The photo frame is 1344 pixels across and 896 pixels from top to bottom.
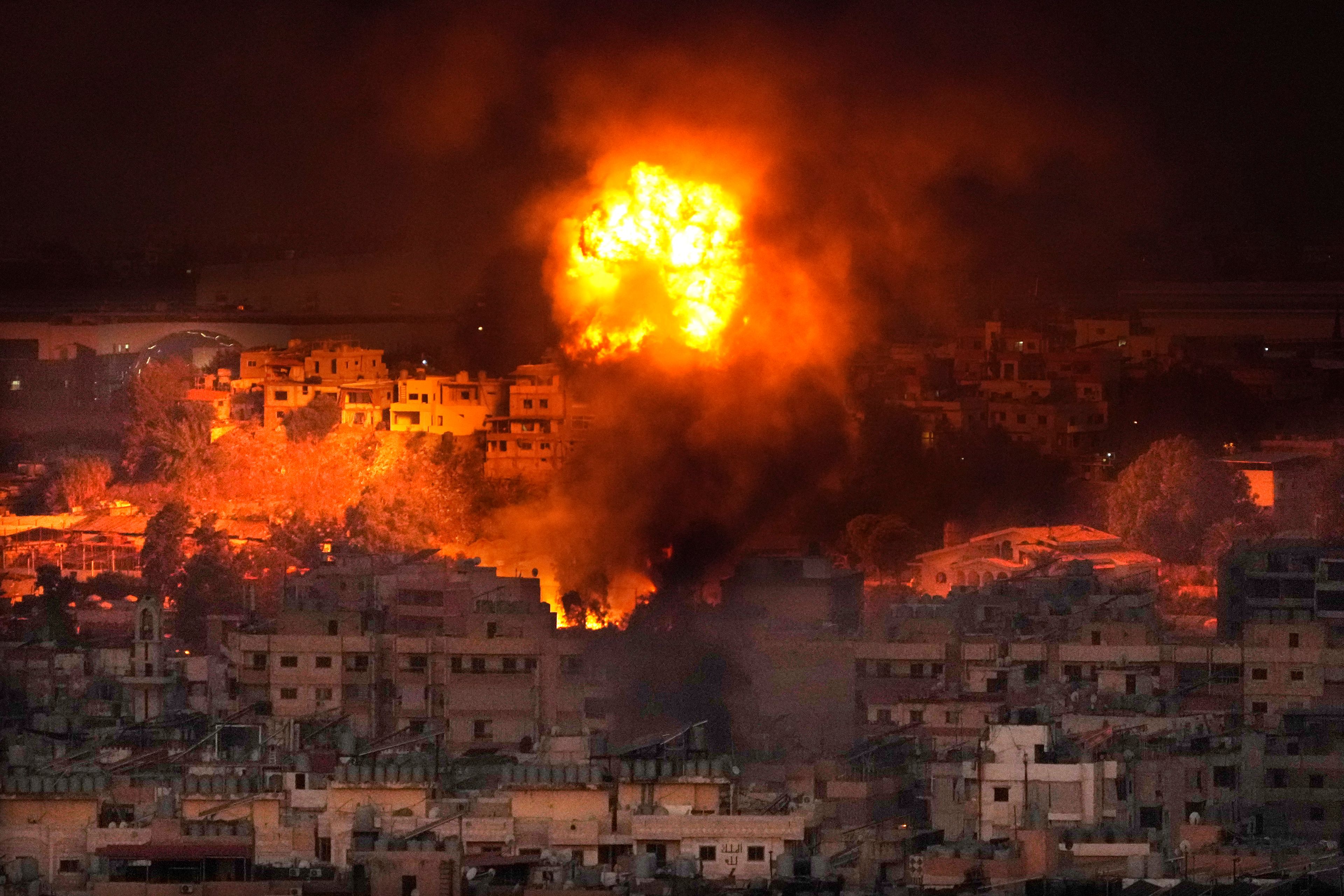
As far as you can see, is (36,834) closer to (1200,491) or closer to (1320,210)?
(1200,491)

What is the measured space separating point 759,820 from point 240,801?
7.43 ft

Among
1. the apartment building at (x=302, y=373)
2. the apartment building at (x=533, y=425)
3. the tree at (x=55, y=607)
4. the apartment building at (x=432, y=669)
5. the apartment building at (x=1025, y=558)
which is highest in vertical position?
the apartment building at (x=302, y=373)

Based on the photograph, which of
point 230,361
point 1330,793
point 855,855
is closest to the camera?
point 855,855

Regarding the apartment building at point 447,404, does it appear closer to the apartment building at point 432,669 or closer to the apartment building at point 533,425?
the apartment building at point 533,425

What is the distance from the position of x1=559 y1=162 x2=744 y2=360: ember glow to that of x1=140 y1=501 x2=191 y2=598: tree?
3507 millimetres

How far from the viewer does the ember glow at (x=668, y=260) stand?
3528 centimetres

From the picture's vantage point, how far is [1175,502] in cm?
3994

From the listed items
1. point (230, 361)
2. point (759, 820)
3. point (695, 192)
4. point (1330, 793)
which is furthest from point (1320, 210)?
point (759, 820)

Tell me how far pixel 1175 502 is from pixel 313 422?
21.9ft

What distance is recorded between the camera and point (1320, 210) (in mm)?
50812

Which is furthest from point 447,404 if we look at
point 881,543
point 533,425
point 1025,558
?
point 1025,558

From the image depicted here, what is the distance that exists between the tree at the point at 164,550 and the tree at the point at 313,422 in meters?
2.75

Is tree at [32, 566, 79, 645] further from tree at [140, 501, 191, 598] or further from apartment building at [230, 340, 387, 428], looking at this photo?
apartment building at [230, 340, 387, 428]

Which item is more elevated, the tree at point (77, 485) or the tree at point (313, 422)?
the tree at point (313, 422)
